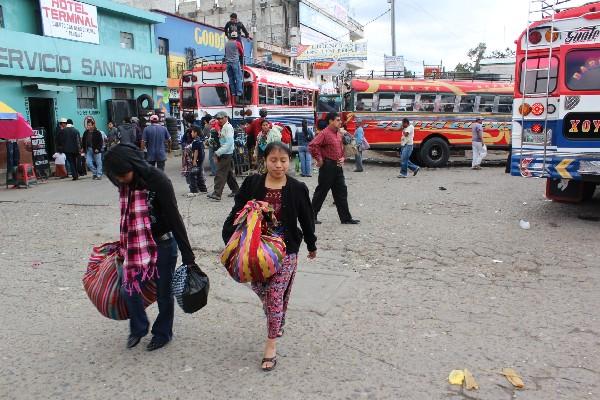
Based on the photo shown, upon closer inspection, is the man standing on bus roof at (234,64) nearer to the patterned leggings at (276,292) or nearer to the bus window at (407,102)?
the bus window at (407,102)

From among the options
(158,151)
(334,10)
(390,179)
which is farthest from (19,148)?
(334,10)

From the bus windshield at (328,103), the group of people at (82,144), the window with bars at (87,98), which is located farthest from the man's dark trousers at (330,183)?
the bus windshield at (328,103)

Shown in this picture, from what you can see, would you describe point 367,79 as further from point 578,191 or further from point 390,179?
point 578,191

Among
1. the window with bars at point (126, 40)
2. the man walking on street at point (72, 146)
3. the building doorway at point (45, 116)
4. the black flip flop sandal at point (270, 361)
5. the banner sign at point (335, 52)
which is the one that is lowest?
the black flip flop sandal at point (270, 361)

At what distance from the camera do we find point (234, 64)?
14.5 meters

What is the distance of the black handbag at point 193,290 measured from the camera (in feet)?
10.8

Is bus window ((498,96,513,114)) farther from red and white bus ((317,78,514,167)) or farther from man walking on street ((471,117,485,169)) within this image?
man walking on street ((471,117,485,169))

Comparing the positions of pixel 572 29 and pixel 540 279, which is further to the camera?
pixel 572 29

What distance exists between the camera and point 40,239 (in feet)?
22.9

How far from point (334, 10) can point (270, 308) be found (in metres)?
46.6

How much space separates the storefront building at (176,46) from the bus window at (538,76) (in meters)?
16.0

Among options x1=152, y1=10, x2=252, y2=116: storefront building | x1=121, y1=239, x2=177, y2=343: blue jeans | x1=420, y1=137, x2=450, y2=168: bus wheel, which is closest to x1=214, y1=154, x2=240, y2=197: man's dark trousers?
x1=121, y1=239, x2=177, y2=343: blue jeans

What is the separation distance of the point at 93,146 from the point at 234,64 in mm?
4565

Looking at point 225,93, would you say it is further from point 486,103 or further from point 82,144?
point 486,103
